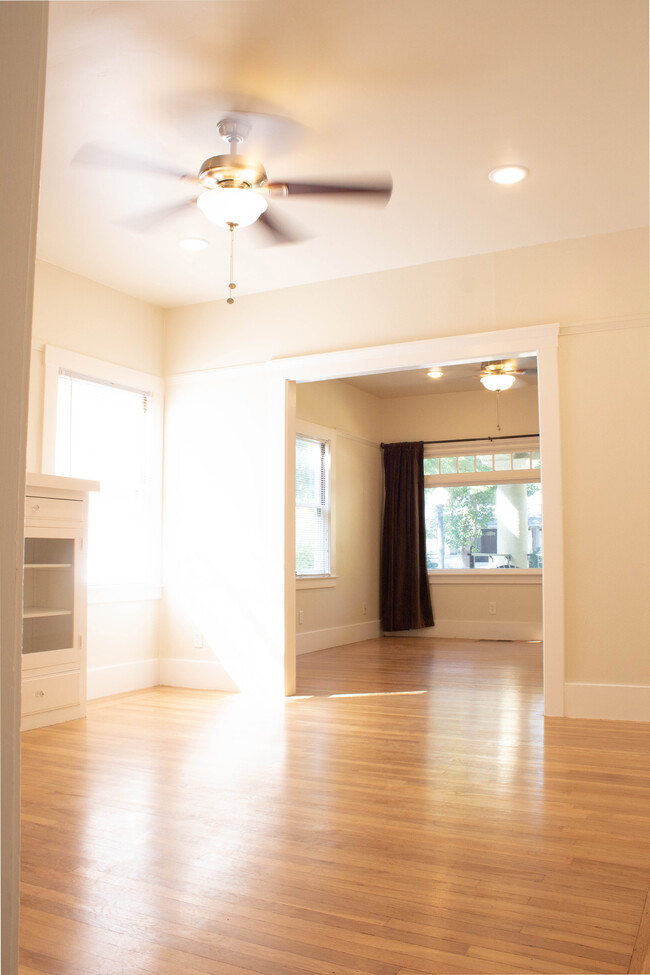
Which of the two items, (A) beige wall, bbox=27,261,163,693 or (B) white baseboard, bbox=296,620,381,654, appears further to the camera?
(B) white baseboard, bbox=296,620,381,654

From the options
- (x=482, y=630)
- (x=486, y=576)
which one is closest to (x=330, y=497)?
(x=486, y=576)

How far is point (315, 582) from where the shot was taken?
7.74 m

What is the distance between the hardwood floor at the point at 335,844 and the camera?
1885 millimetres

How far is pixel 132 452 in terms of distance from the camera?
587 cm

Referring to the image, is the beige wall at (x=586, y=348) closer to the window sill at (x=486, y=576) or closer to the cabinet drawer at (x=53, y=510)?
the cabinet drawer at (x=53, y=510)

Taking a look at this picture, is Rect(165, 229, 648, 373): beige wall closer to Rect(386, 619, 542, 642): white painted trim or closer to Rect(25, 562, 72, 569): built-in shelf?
Rect(25, 562, 72, 569): built-in shelf

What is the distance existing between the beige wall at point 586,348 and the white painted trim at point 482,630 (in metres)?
4.10

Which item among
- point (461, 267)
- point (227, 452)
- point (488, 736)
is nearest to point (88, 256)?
point (227, 452)

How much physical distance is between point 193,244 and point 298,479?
3.31m

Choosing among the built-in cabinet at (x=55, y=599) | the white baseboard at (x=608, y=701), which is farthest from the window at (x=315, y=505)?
the white baseboard at (x=608, y=701)

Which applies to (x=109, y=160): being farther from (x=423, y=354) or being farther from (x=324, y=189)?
(x=423, y=354)

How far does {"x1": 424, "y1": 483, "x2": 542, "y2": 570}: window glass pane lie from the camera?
8.87 meters

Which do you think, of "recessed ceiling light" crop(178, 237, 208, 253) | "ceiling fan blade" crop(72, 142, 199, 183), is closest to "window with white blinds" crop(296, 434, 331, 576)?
"recessed ceiling light" crop(178, 237, 208, 253)

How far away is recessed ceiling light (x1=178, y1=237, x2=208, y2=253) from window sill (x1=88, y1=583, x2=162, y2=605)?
236cm
